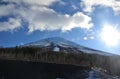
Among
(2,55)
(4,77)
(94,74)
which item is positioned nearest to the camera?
(4,77)

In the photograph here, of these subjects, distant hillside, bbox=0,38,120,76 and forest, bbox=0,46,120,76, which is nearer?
forest, bbox=0,46,120,76

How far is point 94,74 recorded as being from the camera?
720 inches

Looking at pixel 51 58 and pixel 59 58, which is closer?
pixel 51 58

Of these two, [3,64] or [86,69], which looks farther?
[86,69]

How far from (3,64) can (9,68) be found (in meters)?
0.42

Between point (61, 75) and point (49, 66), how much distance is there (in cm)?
94

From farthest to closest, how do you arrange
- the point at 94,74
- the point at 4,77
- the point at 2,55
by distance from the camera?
1. the point at 2,55
2. the point at 94,74
3. the point at 4,77

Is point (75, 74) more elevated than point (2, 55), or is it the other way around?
point (2, 55)

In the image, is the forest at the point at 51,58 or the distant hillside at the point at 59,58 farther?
the distant hillside at the point at 59,58

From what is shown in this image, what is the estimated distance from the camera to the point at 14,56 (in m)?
20.1

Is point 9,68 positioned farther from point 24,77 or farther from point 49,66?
point 49,66

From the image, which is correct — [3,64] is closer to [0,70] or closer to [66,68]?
[0,70]

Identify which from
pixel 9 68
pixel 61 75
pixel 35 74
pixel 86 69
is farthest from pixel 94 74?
pixel 9 68

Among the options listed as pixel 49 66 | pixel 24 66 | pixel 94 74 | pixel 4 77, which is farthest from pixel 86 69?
pixel 4 77
